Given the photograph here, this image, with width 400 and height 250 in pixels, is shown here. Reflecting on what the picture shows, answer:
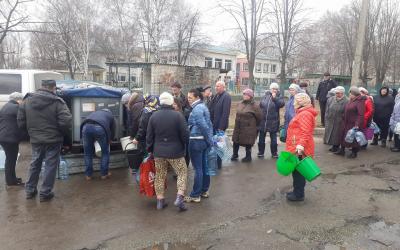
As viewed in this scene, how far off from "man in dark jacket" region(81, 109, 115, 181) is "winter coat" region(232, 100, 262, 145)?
2602 mm

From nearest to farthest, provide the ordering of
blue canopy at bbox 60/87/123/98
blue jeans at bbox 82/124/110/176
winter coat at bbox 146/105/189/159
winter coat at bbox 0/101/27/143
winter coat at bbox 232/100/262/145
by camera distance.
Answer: winter coat at bbox 146/105/189/159 < winter coat at bbox 0/101/27/143 < blue jeans at bbox 82/124/110/176 < blue canopy at bbox 60/87/123/98 < winter coat at bbox 232/100/262/145

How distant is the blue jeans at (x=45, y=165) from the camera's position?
5142mm

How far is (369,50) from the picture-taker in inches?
1494

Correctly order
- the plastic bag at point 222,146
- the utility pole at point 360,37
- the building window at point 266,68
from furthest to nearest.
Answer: the building window at point 266,68 < the utility pole at point 360,37 < the plastic bag at point 222,146

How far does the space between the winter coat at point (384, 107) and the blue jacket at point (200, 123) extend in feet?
20.4

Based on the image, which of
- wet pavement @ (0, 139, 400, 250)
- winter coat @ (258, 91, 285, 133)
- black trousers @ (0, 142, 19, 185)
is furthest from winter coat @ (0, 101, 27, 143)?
winter coat @ (258, 91, 285, 133)

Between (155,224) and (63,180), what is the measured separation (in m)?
2.52

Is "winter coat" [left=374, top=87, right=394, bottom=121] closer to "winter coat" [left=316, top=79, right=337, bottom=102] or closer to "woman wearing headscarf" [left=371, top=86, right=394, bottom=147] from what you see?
"woman wearing headscarf" [left=371, top=86, right=394, bottom=147]

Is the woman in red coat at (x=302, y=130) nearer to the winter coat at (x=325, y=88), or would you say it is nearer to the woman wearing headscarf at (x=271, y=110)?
the woman wearing headscarf at (x=271, y=110)

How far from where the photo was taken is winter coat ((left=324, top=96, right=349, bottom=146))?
813 centimetres

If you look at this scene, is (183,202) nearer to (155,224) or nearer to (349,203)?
(155,224)

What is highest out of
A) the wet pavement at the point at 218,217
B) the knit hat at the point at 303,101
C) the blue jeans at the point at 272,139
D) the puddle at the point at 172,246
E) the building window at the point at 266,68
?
the building window at the point at 266,68

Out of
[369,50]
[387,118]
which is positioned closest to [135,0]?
[369,50]

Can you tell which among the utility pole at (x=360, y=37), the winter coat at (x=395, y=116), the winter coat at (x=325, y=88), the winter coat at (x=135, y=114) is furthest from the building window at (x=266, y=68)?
the winter coat at (x=135, y=114)
